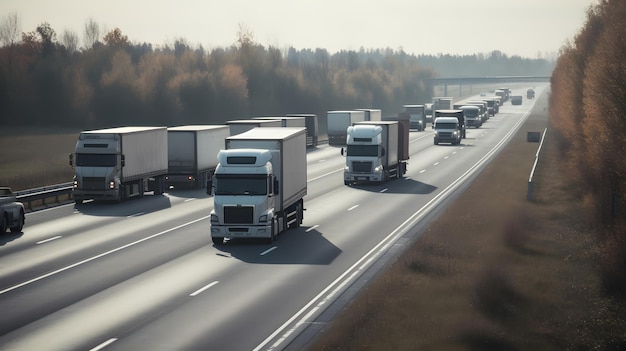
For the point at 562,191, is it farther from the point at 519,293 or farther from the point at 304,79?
the point at 304,79

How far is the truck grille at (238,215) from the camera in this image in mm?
33438

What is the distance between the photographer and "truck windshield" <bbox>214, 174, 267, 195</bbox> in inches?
1329

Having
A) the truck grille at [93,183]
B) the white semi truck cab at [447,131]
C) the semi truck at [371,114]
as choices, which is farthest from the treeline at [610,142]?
the semi truck at [371,114]

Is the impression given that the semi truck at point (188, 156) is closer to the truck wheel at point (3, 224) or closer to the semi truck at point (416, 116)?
the truck wheel at point (3, 224)

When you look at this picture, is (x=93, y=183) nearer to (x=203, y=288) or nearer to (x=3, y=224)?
(x=3, y=224)

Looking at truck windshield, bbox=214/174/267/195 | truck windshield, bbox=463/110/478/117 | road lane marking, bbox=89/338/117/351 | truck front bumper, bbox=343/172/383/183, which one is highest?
truck windshield, bbox=214/174/267/195

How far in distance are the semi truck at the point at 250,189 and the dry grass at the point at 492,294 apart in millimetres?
5033

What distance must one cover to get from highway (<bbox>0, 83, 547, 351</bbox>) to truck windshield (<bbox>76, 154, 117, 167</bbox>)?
1.96 m

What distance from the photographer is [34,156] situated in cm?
9094

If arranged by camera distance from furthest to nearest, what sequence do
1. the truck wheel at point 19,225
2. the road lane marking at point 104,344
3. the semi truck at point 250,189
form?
the truck wheel at point 19,225, the semi truck at point 250,189, the road lane marking at point 104,344

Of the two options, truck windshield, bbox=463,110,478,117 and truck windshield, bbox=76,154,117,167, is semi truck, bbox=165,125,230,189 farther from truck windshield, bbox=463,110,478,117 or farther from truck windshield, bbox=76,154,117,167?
truck windshield, bbox=463,110,478,117

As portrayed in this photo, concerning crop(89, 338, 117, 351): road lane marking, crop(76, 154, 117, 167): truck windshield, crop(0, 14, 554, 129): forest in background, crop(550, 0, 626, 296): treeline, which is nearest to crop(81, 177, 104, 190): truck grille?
crop(76, 154, 117, 167): truck windshield

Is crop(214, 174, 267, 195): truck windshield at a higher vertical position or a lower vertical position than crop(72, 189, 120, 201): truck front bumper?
higher

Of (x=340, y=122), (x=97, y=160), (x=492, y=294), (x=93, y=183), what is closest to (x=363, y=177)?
(x=97, y=160)
